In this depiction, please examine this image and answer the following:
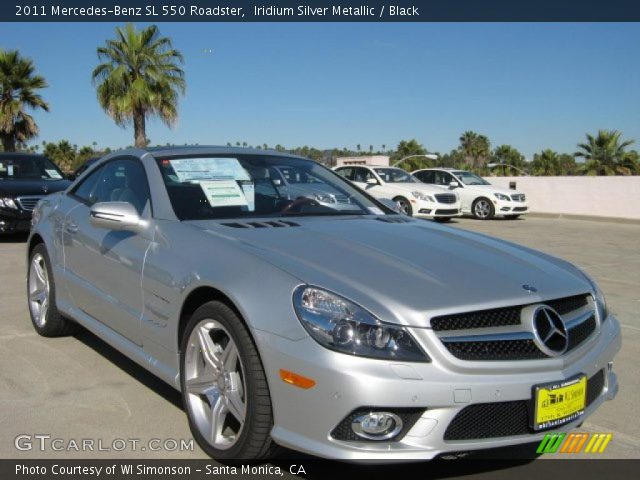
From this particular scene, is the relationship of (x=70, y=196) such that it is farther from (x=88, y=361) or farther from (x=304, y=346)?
(x=304, y=346)

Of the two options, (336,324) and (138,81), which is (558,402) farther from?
(138,81)

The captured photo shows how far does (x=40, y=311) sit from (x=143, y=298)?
215 cm

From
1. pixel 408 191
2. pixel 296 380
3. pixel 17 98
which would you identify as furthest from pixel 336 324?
pixel 17 98

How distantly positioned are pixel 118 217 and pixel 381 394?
6.36 feet

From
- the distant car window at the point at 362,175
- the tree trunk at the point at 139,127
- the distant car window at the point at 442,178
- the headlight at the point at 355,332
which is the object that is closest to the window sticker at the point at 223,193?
the headlight at the point at 355,332

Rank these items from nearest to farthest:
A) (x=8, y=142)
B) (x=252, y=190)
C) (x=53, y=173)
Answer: (x=252, y=190) < (x=53, y=173) < (x=8, y=142)

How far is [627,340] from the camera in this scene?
18.1ft

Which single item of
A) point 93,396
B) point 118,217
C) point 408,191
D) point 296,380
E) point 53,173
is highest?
point 53,173

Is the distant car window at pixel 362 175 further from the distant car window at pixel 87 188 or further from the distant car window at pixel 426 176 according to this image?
the distant car window at pixel 87 188

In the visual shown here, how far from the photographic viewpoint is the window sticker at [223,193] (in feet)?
13.4

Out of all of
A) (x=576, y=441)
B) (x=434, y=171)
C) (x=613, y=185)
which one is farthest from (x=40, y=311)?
(x=613, y=185)

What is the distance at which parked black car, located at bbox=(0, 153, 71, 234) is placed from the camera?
35.8ft

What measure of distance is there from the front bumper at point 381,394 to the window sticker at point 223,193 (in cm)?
147

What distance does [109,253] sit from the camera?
4133 millimetres
